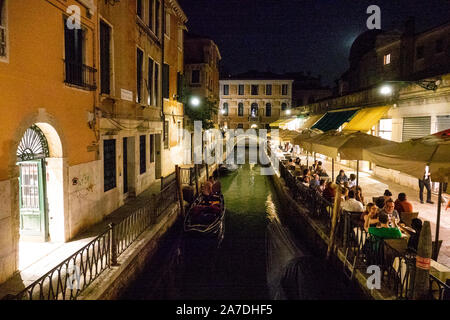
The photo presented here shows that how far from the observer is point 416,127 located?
12.8m

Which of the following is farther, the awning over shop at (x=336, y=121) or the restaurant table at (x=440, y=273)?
the awning over shop at (x=336, y=121)

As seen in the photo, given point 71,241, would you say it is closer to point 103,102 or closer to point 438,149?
point 103,102

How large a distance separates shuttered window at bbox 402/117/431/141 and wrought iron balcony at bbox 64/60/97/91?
1186 cm

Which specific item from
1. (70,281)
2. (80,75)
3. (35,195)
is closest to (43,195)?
(35,195)

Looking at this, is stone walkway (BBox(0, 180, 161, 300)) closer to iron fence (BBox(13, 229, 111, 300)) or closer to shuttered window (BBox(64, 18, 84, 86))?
iron fence (BBox(13, 229, 111, 300))

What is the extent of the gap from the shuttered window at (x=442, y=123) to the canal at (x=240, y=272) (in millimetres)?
6412

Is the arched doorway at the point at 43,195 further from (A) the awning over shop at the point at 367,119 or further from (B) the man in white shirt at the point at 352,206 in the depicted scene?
(A) the awning over shop at the point at 367,119

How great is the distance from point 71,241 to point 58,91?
369 centimetres

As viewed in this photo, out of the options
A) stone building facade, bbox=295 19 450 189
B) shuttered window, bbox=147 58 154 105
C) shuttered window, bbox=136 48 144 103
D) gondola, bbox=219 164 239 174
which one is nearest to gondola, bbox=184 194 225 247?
shuttered window, bbox=136 48 144 103

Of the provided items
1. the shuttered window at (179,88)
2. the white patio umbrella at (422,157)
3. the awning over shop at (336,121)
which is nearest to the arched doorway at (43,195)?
the white patio umbrella at (422,157)

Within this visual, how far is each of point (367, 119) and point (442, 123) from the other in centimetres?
356

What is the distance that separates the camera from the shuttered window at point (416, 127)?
1215 cm

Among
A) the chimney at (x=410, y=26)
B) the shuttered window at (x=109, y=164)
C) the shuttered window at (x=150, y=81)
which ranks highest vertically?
the chimney at (x=410, y=26)

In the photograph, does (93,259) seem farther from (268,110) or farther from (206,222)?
(268,110)
